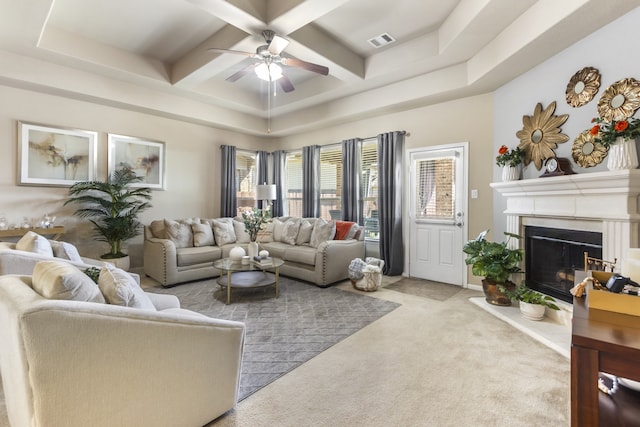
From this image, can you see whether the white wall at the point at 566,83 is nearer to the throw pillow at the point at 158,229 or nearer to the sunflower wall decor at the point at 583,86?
the sunflower wall decor at the point at 583,86

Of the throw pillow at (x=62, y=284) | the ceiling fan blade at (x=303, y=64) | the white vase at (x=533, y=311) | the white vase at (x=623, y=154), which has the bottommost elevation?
the white vase at (x=533, y=311)

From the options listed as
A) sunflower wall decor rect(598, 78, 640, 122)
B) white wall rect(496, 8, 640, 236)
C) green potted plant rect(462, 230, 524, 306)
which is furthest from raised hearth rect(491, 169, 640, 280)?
sunflower wall decor rect(598, 78, 640, 122)

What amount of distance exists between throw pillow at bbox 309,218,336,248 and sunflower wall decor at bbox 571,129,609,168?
316 centimetres

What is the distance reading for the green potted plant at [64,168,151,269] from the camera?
435 cm

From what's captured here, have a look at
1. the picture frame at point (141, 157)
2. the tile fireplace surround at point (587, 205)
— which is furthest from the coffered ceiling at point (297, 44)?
the tile fireplace surround at point (587, 205)

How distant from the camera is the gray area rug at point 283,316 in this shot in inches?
91.5

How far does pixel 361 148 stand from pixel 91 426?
5009 mm

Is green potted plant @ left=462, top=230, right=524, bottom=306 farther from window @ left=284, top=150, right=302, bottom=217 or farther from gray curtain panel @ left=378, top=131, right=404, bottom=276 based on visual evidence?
window @ left=284, top=150, right=302, bottom=217

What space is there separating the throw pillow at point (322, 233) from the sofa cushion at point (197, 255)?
1.53m

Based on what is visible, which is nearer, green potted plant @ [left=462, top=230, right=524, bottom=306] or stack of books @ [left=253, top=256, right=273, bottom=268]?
green potted plant @ [left=462, top=230, right=524, bottom=306]

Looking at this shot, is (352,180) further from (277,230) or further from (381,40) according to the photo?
(381,40)

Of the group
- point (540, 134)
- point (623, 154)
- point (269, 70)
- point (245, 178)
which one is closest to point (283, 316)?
point (269, 70)

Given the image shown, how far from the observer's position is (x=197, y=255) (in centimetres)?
455

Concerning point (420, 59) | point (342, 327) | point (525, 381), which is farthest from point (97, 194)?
point (525, 381)
